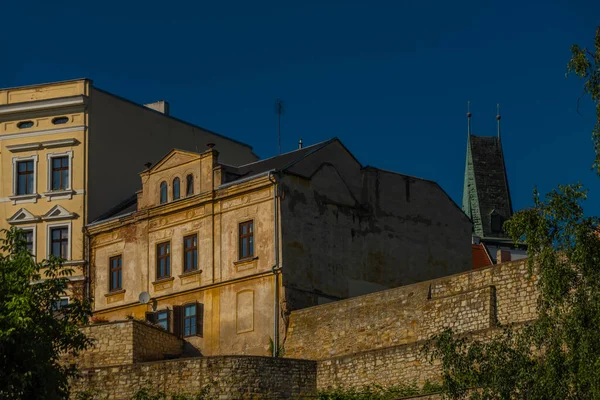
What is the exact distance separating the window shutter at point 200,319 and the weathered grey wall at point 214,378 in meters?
5.97

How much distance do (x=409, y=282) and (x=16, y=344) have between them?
76.3ft

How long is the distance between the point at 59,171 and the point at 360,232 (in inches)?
484

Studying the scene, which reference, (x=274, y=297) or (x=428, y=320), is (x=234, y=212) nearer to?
(x=274, y=297)

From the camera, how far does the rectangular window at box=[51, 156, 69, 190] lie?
61.0 metres

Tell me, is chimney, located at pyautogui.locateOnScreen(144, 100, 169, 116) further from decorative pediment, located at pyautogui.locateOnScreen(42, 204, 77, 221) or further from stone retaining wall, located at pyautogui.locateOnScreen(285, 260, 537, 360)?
stone retaining wall, located at pyautogui.locateOnScreen(285, 260, 537, 360)

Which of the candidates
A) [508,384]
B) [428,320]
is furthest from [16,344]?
[428,320]

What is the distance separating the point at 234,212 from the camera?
5572 cm

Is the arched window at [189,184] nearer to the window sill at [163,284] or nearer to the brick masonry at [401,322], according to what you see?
the window sill at [163,284]

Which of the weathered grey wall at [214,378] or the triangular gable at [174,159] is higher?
the triangular gable at [174,159]

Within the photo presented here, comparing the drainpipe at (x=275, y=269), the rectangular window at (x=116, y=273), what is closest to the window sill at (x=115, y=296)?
the rectangular window at (x=116, y=273)

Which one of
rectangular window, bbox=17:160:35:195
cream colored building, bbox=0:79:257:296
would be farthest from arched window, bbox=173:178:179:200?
rectangular window, bbox=17:160:35:195

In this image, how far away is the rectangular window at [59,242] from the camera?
60.4 meters

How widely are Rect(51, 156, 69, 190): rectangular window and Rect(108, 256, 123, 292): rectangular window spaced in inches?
147

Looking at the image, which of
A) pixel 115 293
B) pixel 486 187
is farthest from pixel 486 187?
pixel 115 293
